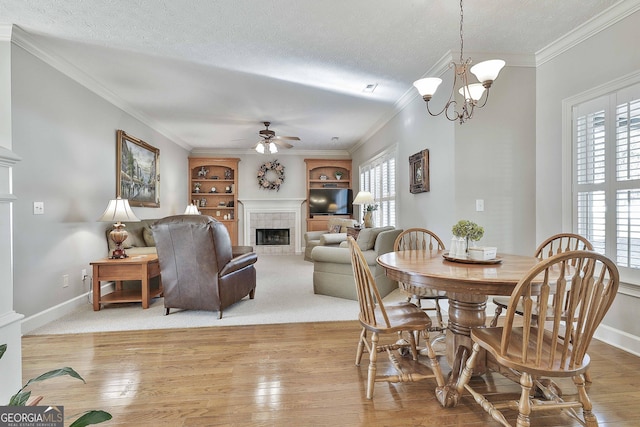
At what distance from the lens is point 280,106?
185 inches

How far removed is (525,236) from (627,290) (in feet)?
3.09

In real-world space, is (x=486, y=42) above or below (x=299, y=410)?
above

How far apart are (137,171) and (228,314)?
3.07 m

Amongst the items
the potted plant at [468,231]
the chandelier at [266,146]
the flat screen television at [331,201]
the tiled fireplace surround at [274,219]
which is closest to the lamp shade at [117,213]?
the chandelier at [266,146]

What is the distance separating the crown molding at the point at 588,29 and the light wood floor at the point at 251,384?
259 centimetres

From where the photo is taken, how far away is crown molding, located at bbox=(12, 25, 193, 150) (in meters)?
2.80

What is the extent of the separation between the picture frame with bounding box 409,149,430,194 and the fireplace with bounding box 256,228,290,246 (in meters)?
4.48

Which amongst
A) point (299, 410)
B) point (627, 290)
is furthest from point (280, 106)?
point (627, 290)

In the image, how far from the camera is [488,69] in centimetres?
200

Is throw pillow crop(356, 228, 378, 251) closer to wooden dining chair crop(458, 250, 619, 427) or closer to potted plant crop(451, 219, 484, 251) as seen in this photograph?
potted plant crop(451, 219, 484, 251)

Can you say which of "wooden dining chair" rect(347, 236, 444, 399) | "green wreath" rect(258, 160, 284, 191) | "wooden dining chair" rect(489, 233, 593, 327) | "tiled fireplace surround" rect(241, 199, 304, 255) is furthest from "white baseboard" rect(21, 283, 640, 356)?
"green wreath" rect(258, 160, 284, 191)

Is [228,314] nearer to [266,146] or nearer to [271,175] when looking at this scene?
[266,146]

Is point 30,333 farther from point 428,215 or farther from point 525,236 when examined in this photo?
point 525,236

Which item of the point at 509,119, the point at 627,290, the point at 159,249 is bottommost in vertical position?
the point at 627,290
